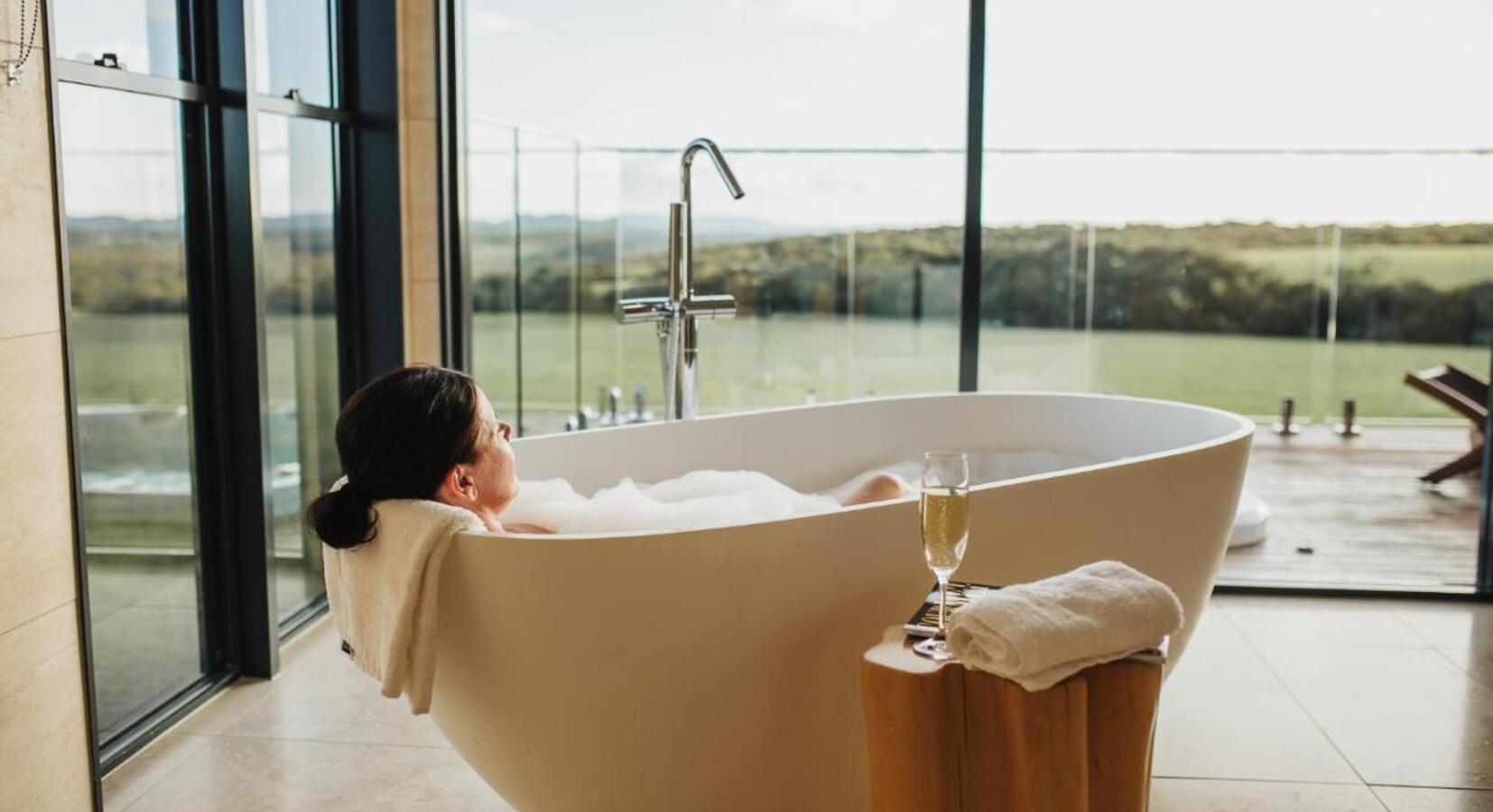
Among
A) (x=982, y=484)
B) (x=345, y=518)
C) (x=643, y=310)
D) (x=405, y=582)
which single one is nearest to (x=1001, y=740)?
(x=405, y=582)

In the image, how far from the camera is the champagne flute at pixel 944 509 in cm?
173

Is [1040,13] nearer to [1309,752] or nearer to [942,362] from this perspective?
[942,362]

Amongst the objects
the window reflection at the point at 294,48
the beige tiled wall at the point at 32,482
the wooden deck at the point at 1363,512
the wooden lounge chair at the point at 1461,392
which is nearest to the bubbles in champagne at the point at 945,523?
the beige tiled wall at the point at 32,482

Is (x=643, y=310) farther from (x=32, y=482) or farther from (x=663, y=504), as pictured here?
(x=32, y=482)

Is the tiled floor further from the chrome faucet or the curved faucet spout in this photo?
the curved faucet spout

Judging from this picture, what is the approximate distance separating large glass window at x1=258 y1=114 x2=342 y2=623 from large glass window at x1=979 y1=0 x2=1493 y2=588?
5.87 ft

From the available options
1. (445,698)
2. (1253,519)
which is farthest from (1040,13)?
(445,698)

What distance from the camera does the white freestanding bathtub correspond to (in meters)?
1.88

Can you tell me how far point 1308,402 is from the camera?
3924 mm

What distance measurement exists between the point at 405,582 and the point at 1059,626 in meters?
0.86

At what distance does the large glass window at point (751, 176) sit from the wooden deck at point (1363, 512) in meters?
1.05

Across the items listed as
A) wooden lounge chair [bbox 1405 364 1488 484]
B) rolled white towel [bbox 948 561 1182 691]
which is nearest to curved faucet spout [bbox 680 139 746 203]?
rolled white towel [bbox 948 561 1182 691]

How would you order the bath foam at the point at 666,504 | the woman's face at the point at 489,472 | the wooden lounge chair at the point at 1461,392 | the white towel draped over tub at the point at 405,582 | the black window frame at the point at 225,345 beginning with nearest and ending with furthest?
the white towel draped over tub at the point at 405,582
the woman's face at the point at 489,472
the bath foam at the point at 666,504
the black window frame at the point at 225,345
the wooden lounge chair at the point at 1461,392

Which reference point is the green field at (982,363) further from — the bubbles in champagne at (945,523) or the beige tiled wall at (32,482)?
the bubbles in champagne at (945,523)
